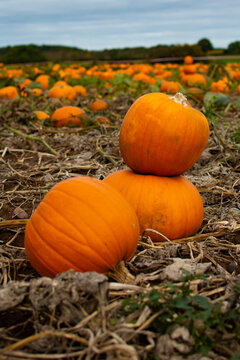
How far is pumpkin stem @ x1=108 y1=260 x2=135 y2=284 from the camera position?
7.04 ft

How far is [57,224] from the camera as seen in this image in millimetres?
2133

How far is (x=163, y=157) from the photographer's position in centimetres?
277

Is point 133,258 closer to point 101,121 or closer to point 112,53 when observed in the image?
point 101,121

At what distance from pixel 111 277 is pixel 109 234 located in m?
0.24

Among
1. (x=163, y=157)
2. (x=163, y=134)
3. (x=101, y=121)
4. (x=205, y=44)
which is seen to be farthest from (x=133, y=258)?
(x=205, y=44)

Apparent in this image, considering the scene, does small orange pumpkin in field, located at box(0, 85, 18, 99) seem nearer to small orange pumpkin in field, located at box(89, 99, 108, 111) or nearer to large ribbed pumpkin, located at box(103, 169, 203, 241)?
small orange pumpkin in field, located at box(89, 99, 108, 111)

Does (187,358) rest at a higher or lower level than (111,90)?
lower

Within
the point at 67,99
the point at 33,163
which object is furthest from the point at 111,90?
the point at 33,163

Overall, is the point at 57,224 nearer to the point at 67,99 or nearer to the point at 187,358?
the point at 187,358

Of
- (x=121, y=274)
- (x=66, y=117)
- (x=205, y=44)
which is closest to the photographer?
(x=121, y=274)

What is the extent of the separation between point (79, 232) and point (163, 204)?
80cm

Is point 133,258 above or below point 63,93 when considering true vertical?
below

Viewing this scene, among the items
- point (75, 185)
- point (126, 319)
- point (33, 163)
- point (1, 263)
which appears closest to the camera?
point (126, 319)

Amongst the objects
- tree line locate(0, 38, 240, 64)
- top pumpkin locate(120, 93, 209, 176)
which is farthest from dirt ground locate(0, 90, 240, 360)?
tree line locate(0, 38, 240, 64)
